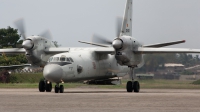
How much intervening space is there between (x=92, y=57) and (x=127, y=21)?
3382mm

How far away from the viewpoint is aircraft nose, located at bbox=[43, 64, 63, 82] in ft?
Answer: 94.4

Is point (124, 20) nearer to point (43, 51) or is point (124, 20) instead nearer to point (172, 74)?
point (43, 51)

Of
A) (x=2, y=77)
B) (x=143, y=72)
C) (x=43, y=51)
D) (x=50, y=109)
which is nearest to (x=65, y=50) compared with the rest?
(x=43, y=51)

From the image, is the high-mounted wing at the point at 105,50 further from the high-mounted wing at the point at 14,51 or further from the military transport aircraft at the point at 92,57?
the high-mounted wing at the point at 14,51

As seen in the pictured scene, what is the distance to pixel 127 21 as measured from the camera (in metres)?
34.5

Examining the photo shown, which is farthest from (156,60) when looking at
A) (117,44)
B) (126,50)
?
(117,44)

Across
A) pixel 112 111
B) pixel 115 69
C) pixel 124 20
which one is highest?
pixel 124 20

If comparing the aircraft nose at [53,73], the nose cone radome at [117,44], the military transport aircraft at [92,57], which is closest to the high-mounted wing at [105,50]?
the military transport aircraft at [92,57]

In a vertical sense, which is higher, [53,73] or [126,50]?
[126,50]

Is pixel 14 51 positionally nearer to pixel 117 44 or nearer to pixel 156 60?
pixel 117 44

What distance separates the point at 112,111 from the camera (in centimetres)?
1612

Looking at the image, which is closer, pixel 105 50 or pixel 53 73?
pixel 53 73

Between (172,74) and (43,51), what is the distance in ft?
56.2

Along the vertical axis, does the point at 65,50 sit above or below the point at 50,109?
above
